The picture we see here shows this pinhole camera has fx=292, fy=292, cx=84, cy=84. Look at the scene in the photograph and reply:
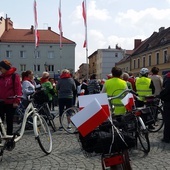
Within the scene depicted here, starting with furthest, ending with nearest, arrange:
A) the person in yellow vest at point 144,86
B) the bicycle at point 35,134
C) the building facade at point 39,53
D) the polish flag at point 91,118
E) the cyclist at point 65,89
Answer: the building facade at point 39,53 → the cyclist at point 65,89 → the person in yellow vest at point 144,86 → the bicycle at point 35,134 → the polish flag at point 91,118

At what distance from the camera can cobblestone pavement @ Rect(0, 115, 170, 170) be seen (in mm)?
5051

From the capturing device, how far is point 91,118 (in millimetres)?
2486

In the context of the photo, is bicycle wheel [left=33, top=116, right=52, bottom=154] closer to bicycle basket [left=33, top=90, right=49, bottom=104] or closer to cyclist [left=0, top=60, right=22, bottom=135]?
cyclist [left=0, top=60, right=22, bottom=135]

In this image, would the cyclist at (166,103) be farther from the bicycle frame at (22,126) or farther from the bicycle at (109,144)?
the bicycle at (109,144)

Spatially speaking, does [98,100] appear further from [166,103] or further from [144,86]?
[144,86]

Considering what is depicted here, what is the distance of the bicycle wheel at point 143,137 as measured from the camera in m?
5.70

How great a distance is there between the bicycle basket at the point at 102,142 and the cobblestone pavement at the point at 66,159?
97.1 inches

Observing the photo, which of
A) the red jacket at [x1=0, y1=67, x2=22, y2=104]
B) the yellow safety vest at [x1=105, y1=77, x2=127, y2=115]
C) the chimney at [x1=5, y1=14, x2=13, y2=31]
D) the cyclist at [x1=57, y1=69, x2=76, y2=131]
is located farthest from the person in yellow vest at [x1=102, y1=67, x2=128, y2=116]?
the chimney at [x1=5, y1=14, x2=13, y2=31]

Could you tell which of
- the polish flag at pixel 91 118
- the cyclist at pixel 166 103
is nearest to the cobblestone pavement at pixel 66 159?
the cyclist at pixel 166 103

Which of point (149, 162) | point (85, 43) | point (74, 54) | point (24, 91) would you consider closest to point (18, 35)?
point (74, 54)

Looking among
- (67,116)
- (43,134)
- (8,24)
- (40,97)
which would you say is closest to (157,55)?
(8,24)

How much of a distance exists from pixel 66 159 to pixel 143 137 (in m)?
1.59

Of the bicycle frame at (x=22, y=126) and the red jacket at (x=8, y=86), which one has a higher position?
the red jacket at (x=8, y=86)

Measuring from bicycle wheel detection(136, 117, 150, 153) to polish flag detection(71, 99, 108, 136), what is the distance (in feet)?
10.6
